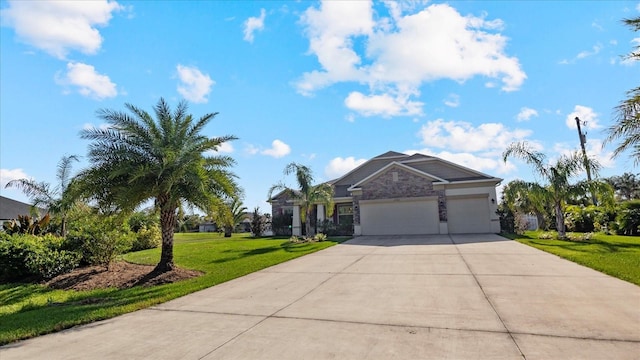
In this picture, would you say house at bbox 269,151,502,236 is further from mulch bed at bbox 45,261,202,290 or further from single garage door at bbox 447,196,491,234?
mulch bed at bbox 45,261,202,290

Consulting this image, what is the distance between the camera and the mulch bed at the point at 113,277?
9.95m

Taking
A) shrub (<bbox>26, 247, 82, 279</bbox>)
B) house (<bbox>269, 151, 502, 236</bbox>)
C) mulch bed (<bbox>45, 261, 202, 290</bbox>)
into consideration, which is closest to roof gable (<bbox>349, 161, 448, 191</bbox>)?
house (<bbox>269, 151, 502, 236</bbox>)

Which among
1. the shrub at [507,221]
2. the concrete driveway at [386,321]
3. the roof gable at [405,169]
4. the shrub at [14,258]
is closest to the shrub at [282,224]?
the roof gable at [405,169]

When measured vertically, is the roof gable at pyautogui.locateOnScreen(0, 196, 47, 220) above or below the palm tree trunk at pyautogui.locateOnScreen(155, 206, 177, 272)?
above

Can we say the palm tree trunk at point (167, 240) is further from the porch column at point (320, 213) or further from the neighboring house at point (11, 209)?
the neighboring house at point (11, 209)

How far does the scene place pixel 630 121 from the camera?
974cm

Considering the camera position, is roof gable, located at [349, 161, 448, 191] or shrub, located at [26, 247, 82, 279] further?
roof gable, located at [349, 161, 448, 191]

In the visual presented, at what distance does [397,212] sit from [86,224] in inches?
649

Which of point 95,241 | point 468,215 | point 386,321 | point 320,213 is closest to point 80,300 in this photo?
point 95,241

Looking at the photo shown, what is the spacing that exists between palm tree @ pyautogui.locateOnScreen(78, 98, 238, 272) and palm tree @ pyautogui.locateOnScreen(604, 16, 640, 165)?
429 inches

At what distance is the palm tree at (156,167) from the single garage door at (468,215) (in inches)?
604

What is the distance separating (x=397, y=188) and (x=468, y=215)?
14.7 feet

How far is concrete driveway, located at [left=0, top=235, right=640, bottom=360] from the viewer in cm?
427

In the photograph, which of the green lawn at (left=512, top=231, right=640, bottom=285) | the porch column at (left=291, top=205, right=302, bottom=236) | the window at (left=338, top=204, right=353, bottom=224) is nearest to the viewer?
the green lawn at (left=512, top=231, right=640, bottom=285)
